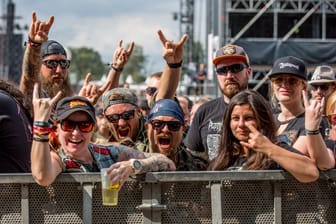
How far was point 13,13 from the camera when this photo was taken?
143 feet

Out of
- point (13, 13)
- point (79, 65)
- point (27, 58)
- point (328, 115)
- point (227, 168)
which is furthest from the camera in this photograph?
point (79, 65)

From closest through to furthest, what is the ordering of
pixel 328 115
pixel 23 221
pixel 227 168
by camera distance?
1. pixel 23 221
2. pixel 227 168
3. pixel 328 115

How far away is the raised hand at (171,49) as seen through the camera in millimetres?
5941

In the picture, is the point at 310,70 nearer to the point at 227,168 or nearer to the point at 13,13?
the point at 227,168

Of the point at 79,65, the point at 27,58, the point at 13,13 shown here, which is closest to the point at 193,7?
the point at 13,13

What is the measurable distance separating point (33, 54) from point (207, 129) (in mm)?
1498

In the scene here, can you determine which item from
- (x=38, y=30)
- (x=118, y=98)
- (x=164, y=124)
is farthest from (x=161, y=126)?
(x=38, y=30)

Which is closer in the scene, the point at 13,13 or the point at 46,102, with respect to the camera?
the point at 46,102

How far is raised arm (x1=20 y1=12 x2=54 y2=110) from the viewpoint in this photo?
19.3ft

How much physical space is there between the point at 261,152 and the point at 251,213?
37 cm

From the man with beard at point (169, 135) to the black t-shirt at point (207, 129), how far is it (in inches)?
17.6

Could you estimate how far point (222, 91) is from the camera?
575cm

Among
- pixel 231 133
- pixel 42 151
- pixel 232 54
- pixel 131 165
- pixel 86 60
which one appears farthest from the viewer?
pixel 86 60

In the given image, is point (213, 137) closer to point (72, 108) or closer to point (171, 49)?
point (171, 49)
